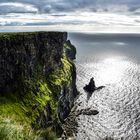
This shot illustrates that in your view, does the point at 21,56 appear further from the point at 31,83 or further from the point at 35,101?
the point at 35,101

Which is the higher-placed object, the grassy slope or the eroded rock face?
the eroded rock face

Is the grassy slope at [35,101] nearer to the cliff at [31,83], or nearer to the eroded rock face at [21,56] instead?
the cliff at [31,83]

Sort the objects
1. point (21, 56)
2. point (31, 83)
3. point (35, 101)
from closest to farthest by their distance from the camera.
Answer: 1. point (21, 56)
2. point (35, 101)
3. point (31, 83)

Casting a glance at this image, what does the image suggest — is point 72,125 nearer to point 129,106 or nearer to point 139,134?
point 139,134

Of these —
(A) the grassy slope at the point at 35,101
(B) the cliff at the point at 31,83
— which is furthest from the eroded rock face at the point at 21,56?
(A) the grassy slope at the point at 35,101

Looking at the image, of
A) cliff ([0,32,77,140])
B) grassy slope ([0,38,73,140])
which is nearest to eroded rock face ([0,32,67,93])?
cliff ([0,32,77,140])

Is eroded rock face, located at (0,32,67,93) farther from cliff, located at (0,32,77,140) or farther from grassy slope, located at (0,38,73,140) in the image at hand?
grassy slope, located at (0,38,73,140)

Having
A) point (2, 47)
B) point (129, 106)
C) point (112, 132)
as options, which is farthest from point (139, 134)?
point (2, 47)

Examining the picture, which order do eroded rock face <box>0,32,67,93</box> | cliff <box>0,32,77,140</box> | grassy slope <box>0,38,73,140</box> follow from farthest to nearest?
eroded rock face <box>0,32,67,93</box> < cliff <box>0,32,77,140</box> < grassy slope <box>0,38,73,140</box>

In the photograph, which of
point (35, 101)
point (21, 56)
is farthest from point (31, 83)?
point (21, 56)
